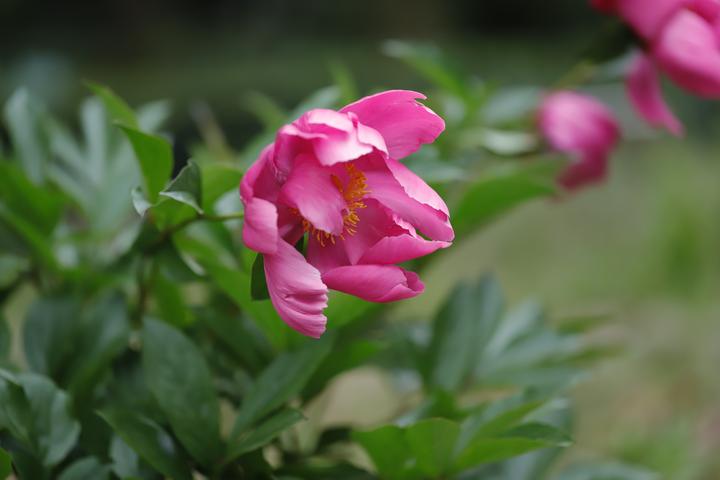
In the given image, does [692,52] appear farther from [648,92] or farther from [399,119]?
[399,119]

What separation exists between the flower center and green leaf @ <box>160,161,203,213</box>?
0.04 meters

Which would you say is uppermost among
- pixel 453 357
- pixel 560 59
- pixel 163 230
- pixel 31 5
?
pixel 163 230

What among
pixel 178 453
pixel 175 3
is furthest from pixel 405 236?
pixel 175 3

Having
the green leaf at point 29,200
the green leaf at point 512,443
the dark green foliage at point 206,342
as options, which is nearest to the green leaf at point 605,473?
the dark green foliage at point 206,342

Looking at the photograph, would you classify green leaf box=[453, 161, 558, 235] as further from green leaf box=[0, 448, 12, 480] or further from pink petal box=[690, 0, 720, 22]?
green leaf box=[0, 448, 12, 480]

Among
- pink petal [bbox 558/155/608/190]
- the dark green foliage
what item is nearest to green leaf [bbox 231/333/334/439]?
the dark green foliage

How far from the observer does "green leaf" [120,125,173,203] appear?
0.33m

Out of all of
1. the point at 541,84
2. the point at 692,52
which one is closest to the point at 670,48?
the point at 692,52

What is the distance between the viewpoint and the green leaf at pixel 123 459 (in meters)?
0.33

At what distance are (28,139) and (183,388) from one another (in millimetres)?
192

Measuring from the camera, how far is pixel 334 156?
0.27 m

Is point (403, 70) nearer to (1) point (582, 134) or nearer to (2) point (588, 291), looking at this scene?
(2) point (588, 291)

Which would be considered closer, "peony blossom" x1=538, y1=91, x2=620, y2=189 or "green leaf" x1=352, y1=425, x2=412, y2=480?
"green leaf" x1=352, y1=425, x2=412, y2=480

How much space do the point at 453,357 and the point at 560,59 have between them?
3.44 m
